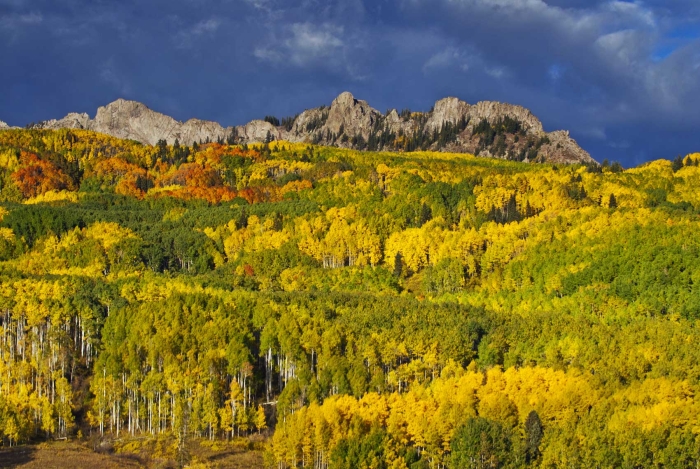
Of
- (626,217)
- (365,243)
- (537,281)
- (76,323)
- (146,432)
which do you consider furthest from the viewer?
(365,243)

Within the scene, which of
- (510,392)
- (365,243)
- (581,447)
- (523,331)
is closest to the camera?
(581,447)

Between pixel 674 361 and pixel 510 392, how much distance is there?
19.9m

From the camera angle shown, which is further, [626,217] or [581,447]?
[626,217]

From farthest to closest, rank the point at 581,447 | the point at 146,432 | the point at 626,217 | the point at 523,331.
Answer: the point at 626,217, the point at 523,331, the point at 146,432, the point at 581,447

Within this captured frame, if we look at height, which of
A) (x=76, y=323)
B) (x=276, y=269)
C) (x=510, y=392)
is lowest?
(x=510, y=392)

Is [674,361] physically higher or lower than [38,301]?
lower

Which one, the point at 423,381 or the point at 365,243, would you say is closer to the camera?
the point at 423,381

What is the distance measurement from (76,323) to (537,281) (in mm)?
77547

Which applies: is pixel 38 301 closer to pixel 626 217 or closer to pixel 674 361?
pixel 674 361

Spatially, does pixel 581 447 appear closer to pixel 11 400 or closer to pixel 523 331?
pixel 523 331

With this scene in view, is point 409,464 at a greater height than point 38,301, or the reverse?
point 38,301

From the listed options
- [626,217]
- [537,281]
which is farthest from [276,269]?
[626,217]

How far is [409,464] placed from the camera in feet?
320

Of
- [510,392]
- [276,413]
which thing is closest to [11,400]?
[276,413]
